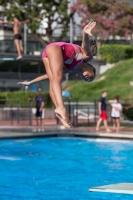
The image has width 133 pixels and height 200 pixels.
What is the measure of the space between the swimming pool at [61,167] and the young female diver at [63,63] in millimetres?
5437

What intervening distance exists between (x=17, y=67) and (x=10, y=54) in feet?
7.02

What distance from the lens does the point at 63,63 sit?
863cm

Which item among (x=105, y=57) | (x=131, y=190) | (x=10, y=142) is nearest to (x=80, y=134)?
(x=10, y=142)

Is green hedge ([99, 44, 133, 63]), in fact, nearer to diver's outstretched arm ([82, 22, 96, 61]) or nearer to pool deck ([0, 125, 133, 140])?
pool deck ([0, 125, 133, 140])

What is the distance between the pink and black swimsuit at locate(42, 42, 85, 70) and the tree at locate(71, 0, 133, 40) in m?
44.4

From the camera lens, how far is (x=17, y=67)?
4400 centimetres

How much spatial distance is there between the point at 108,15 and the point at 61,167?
3686 cm

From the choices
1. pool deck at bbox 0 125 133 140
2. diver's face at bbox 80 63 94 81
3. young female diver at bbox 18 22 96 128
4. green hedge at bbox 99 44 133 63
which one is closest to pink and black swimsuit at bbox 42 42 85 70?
young female diver at bbox 18 22 96 128

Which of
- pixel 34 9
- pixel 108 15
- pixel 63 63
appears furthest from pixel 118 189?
pixel 34 9

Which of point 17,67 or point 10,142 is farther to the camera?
point 17,67

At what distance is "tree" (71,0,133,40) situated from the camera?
53250 millimetres

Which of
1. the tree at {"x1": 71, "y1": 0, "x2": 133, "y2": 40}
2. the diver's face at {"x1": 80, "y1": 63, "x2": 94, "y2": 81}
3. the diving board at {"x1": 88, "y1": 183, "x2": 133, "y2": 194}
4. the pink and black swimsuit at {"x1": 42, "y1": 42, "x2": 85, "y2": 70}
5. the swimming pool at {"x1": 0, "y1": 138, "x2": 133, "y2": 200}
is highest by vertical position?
the tree at {"x1": 71, "y1": 0, "x2": 133, "y2": 40}

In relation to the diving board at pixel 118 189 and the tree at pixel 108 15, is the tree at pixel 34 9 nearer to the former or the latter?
the tree at pixel 108 15

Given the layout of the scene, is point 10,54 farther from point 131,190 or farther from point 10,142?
point 131,190
